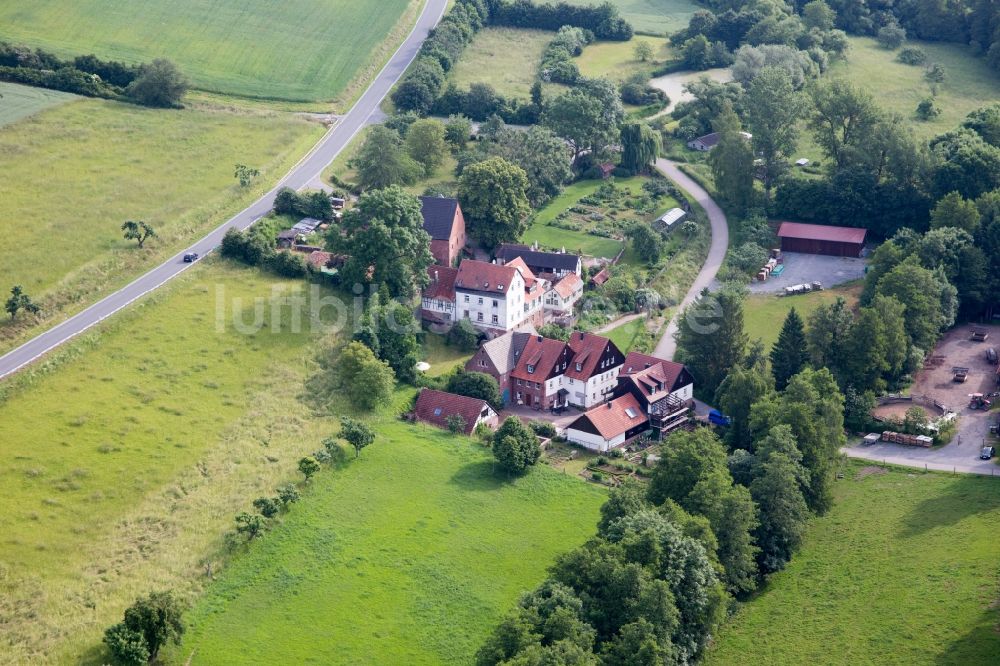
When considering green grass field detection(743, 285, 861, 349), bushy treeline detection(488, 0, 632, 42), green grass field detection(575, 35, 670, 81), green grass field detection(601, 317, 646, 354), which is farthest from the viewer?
bushy treeline detection(488, 0, 632, 42)

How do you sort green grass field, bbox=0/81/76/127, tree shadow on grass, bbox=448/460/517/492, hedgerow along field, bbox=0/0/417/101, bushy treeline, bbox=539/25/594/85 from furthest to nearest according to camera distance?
bushy treeline, bbox=539/25/594/85 < hedgerow along field, bbox=0/0/417/101 < green grass field, bbox=0/81/76/127 < tree shadow on grass, bbox=448/460/517/492

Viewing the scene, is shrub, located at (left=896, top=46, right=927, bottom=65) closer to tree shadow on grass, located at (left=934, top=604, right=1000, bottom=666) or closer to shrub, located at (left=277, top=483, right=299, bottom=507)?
tree shadow on grass, located at (left=934, top=604, right=1000, bottom=666)

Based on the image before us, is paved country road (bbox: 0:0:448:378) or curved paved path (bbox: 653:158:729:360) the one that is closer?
paved country road (bbox: 0:0:448:378)

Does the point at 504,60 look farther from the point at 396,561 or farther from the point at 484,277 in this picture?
the point at 396,561

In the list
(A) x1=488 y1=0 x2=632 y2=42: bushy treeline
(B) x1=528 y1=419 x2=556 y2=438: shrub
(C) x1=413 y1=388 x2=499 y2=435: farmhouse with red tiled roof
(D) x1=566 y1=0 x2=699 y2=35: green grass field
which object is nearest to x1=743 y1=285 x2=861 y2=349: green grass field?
(B) x1=528 y1=419 x2=556 y2=438: shrub

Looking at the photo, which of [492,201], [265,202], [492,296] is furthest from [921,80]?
[265,202]

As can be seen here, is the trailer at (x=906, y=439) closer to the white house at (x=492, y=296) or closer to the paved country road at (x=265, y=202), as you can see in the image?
the white house at (x=492, y=296)

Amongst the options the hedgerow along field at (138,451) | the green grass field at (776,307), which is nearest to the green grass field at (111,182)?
the hedgerow along field at (138,451)
